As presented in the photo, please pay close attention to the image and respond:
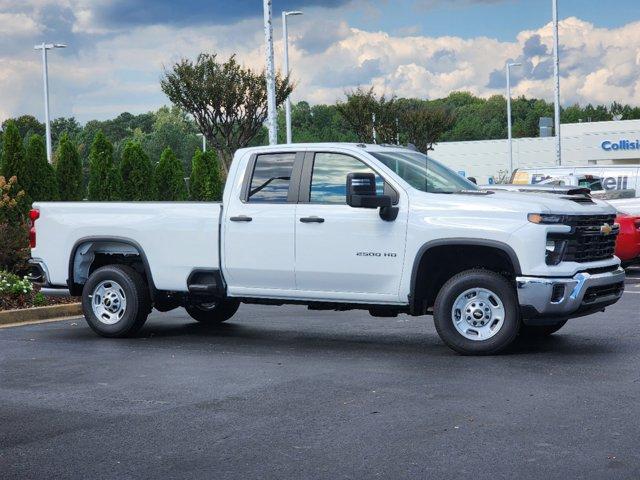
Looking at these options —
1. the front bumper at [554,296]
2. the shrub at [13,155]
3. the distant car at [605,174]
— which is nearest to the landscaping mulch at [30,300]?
the front bumper at [554,296]

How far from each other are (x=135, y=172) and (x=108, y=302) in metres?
24.1

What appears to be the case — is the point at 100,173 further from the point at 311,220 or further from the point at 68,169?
the point at 311,220

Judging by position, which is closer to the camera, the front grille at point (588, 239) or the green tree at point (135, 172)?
the front grille at point (588, 239)

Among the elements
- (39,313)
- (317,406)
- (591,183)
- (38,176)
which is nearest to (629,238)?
(591,183)

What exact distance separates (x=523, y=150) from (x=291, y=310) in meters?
77.1

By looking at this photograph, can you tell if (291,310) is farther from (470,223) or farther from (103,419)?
(103,419)

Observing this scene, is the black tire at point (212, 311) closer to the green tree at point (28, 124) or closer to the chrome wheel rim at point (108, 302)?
the chrome wheel rim at point (108, 302)

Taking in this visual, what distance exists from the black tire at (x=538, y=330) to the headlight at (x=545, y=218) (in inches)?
74.0

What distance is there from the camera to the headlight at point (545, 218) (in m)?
10.3

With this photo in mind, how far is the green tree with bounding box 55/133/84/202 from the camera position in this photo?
106 ft

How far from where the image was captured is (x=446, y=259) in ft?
36.1

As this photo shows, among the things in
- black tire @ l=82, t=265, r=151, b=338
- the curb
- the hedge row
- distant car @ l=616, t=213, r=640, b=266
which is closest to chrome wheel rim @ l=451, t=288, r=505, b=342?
black tire @ l=82, t=265, r=151, b=338

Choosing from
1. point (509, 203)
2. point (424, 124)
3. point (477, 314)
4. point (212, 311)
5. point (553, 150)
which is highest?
point (424, 124)

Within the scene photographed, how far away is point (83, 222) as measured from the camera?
1269cm
